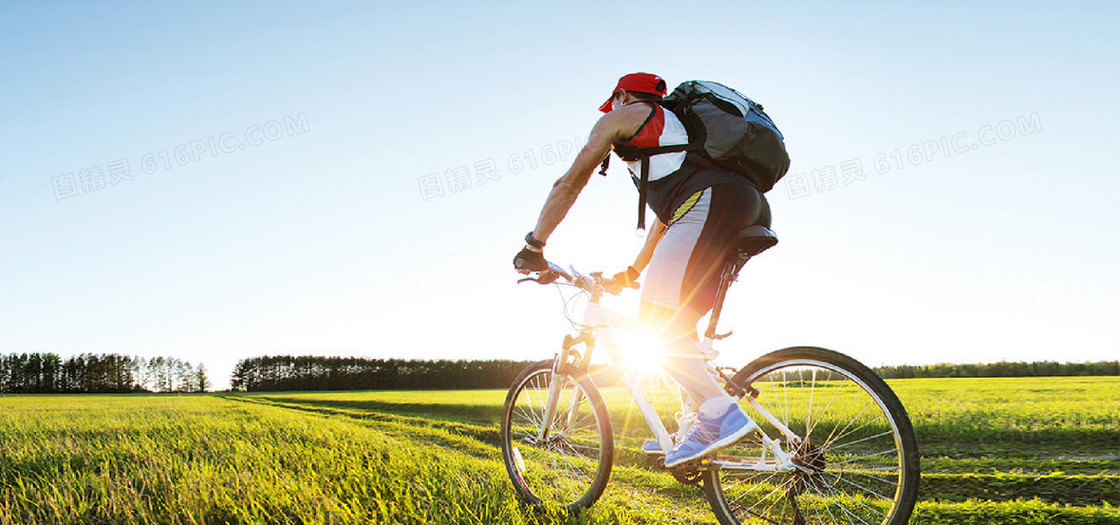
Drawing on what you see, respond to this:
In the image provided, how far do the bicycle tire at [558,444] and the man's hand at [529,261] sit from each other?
0.84 metres

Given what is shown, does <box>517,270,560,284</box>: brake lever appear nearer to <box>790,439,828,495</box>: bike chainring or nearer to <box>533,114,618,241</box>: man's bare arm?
<box>533,114,618,241</box>: man's bare arm

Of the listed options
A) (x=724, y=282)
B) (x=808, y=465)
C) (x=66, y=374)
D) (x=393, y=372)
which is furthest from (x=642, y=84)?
(x=66, y=374)

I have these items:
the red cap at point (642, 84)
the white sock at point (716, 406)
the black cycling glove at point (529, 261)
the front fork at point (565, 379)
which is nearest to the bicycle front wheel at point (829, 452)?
the white sock at point (716, 406)

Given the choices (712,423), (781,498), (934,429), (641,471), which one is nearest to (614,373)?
(712,423)

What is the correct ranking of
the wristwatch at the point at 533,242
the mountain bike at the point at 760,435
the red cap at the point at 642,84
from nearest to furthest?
1. the mountain bike at the point at 760,435
2. the red cap at the point at 642,84
3. the wristwatch at the point at 533,242

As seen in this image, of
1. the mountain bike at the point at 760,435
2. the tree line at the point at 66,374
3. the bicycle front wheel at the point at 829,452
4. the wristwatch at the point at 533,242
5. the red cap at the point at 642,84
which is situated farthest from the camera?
the tree line at the point at 66,374

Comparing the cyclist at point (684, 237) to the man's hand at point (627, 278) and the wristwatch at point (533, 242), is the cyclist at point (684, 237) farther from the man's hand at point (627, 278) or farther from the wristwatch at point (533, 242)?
the man's hand at point (627, 278)

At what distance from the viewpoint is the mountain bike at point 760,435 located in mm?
2814

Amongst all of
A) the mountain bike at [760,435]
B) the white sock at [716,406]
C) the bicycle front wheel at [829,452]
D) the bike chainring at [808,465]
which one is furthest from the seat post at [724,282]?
the bike chainring at [808,465]

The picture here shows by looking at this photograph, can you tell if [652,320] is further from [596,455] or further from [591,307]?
[596,455]

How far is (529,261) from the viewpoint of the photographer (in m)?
3.72

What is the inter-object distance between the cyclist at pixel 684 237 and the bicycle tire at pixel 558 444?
2.26 feet

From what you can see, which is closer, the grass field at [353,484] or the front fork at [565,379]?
the grass field at [353,484]

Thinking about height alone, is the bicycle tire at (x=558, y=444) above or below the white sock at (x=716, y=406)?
below
